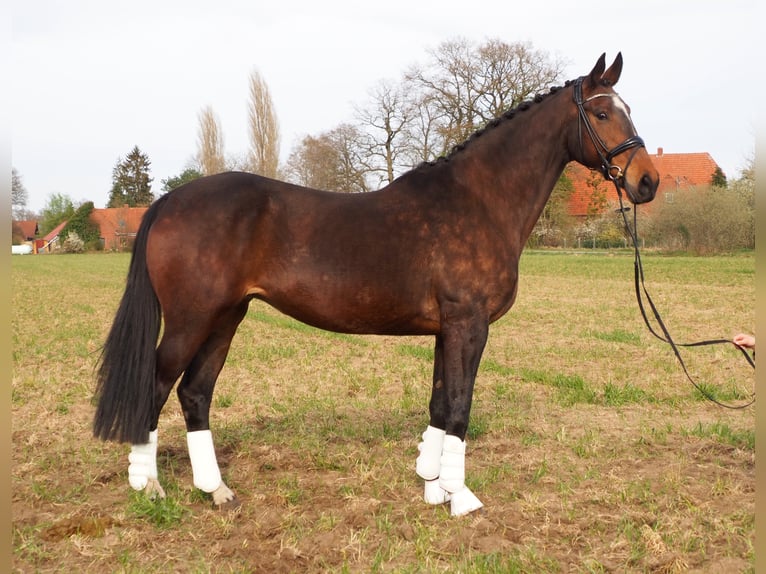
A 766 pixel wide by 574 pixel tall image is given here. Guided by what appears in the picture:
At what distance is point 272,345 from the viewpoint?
997 centimetres

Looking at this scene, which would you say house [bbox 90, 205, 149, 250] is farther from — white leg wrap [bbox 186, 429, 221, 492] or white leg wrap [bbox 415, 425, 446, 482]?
white leg wrap [bbox 415, 425, 446, 482]

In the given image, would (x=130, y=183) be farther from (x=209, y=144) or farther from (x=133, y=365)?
(x=133, y=365)

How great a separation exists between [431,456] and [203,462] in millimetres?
1604

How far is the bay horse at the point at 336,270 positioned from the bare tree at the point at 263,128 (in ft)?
131

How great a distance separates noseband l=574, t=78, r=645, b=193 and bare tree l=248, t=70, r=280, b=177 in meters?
40.2

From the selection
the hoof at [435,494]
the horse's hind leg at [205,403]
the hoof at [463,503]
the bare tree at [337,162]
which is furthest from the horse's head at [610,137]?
the bare tree at [337,162]

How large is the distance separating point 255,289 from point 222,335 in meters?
0.59

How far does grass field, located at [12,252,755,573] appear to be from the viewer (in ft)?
11.0

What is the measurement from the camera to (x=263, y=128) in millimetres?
43094

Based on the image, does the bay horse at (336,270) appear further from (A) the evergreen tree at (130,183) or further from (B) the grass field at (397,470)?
(A) the evergreen tree at (130,183)

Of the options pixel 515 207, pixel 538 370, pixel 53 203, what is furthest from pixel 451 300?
pixel 53 203

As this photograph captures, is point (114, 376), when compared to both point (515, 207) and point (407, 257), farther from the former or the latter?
point (515, 207)

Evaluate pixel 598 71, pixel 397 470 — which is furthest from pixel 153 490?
pixel 598 71

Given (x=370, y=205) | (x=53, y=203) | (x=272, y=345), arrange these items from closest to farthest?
(x=370, y=205)
(x=272, y=345)
(x=53, y=203)
